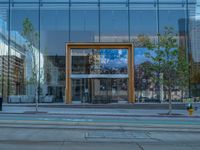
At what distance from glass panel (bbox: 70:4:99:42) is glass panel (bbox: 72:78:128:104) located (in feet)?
14.5

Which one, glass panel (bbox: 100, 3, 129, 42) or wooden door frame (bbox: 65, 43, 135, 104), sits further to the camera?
glass panel (bbox: 100, 3, 129, 42)

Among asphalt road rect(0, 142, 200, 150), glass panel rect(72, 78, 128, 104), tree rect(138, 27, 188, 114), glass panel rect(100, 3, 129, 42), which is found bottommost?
asphalt road rect(0, 142, 200, 150)

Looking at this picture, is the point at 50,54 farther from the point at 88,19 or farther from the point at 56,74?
the point at 88,19

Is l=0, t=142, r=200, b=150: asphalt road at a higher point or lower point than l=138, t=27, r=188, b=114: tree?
lower

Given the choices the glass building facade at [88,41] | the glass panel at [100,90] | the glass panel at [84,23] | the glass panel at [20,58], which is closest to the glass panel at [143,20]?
the glass building facade at [88,41]

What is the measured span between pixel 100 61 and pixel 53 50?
4981 mm

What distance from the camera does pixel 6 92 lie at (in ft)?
143

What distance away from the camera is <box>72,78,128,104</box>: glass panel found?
4331cm

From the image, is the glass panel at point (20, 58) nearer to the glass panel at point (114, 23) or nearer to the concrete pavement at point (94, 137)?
the glass panel at point (114, 23)

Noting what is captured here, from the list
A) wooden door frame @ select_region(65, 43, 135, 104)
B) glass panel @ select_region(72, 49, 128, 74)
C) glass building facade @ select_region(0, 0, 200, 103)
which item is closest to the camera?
wooden door frame @ select_region(65, 43, 135, 104)

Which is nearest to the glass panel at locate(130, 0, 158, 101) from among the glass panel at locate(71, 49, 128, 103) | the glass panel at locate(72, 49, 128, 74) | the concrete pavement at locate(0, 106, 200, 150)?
the glass panel at locate(71, 49, 128, 103)

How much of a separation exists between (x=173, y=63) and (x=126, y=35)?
11.3 meters

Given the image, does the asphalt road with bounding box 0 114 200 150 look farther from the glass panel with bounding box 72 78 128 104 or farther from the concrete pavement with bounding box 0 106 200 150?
the glass panel with bounding box 72 78 128 104

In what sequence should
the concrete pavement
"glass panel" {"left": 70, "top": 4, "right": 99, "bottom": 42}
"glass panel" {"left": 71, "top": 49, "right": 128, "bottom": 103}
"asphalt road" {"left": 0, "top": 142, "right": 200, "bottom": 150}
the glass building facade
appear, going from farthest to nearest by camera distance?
"glass panel" {"left": 70, "top": 4, "right": 99, "bottom": 42}
"glass panel" {"left": 71, "top": 49, "right": 128, "bottom": 103}
the glass building facade
the concrete pavement
"asphalt road" {"left": 0, "top": 142, "right": 200, "bottom": 150}
